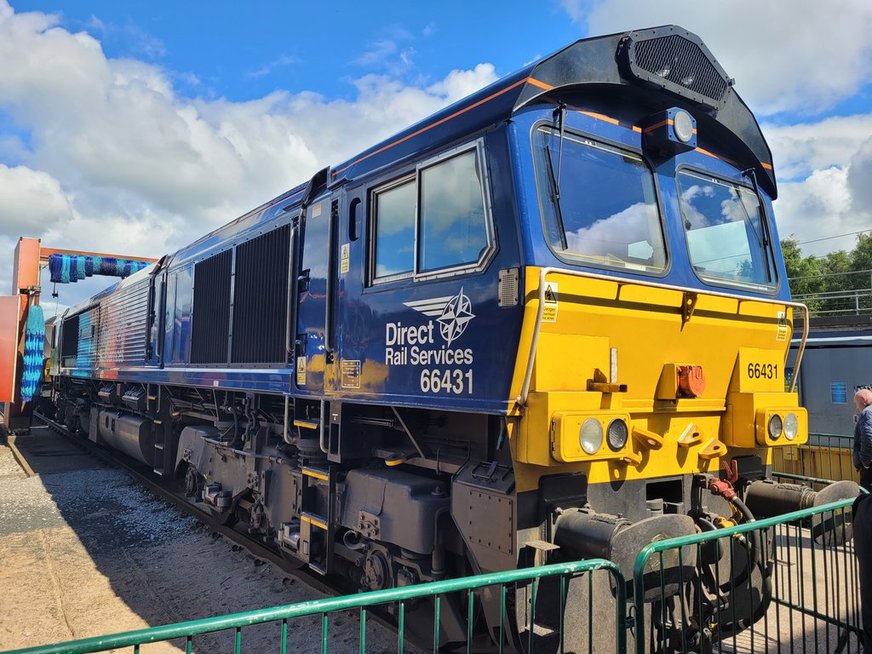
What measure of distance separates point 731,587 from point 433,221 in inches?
115

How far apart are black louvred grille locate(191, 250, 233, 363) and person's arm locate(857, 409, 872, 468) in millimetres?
7116

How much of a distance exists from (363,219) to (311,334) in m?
1.23

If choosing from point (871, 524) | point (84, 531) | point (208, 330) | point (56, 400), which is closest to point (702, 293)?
point (871, 524)

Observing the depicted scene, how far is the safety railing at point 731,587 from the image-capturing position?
3297 mm

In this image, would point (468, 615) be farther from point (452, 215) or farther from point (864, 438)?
point (864, 438)

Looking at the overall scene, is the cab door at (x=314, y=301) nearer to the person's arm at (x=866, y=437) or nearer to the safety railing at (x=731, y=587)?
the safety railing at (x=731, y=587)

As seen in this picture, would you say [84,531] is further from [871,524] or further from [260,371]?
[871,524]

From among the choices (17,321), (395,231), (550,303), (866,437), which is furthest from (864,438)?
(17,321)

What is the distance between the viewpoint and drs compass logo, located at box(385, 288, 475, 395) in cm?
386

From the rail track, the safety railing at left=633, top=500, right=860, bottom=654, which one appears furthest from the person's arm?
the rail track

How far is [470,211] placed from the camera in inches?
157

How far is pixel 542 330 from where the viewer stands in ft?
11.6

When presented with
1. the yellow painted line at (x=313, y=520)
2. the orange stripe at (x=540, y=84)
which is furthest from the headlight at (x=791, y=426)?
the yellow painted line at (x=313, y=520)

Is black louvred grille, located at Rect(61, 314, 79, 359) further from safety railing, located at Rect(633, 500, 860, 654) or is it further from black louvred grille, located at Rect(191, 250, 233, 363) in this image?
safety railing, located at Rect(633, 500, 860, 654)
